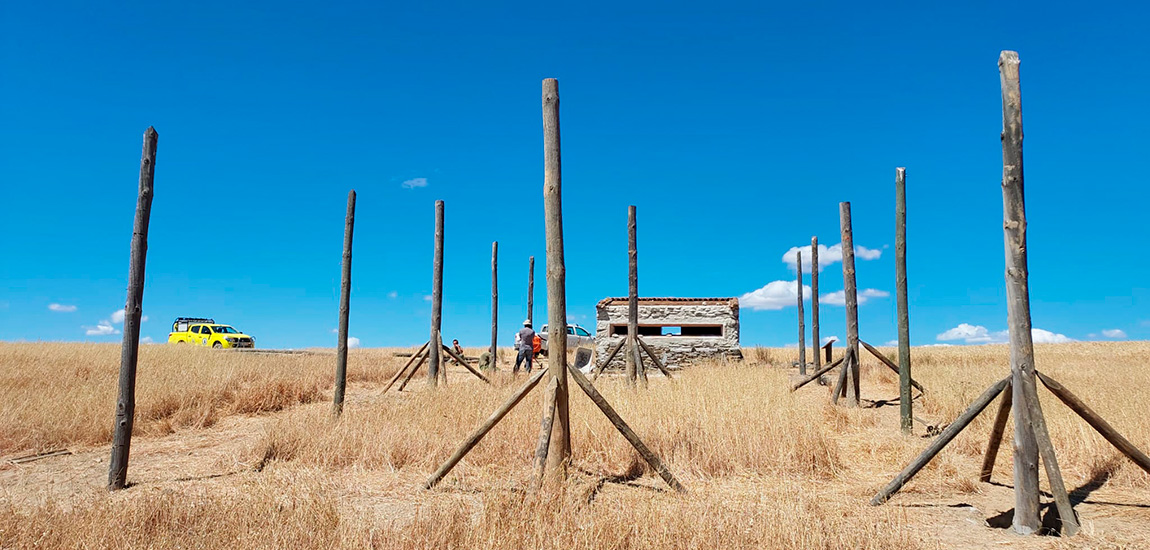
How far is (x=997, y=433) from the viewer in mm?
5875

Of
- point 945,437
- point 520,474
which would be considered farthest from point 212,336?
point 945,437

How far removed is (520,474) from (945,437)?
12.7 ft

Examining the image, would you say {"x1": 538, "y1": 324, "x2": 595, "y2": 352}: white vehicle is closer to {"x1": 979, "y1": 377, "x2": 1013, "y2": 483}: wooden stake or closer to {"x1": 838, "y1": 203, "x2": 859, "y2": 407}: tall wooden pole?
{"x1": 838, "y1": 203, "x2": 859, "y2": 407}: tall wooden pole

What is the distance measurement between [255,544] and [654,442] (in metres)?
4.51

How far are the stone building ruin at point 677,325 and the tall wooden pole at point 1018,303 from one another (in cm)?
1412

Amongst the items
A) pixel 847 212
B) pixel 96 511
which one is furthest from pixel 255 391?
pixel 847 212

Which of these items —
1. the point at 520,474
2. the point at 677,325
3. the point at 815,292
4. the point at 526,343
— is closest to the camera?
the point at 520,474

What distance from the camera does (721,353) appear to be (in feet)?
63.8

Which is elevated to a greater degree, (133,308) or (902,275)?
(902,275)

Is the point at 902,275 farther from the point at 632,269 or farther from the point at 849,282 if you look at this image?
the point at 632,269

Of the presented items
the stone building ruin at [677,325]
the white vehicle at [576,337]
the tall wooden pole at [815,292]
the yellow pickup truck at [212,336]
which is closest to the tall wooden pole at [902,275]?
the tall wooden pole at [815,292]

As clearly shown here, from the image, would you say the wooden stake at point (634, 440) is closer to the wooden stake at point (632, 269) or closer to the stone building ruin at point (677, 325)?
the wooden stake at point (632, 269)

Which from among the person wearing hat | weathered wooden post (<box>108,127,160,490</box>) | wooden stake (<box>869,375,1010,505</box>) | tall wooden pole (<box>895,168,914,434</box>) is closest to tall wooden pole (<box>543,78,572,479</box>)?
wooden stake (<box>869,375,1010,505</box>)

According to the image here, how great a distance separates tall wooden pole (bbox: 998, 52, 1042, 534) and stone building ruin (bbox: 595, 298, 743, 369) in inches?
556
